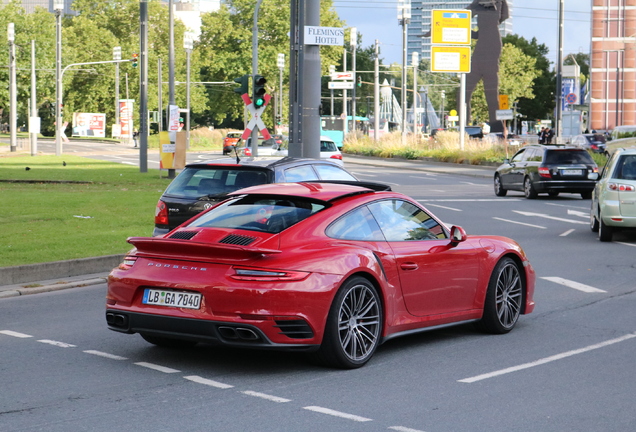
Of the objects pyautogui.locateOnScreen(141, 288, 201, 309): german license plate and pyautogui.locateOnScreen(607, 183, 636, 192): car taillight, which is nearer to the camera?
pyautogui.locateOnScreen(141, 288, 201, 309): german license plate

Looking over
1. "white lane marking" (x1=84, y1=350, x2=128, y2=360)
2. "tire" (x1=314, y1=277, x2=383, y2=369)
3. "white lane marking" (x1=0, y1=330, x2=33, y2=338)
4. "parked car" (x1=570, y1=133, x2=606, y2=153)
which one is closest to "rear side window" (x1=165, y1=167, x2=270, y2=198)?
"white lane marking" (x1=0, y1=330, x2=33, y2=338)

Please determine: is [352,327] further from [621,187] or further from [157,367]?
[621,187]

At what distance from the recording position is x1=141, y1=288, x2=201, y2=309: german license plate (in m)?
7.03

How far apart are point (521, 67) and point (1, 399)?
378 feet

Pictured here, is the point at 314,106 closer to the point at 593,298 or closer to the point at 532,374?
the point at 593,298

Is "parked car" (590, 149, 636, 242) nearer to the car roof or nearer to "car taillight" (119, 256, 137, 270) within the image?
the car roof

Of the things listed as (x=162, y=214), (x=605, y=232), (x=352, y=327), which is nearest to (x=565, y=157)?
(x=605, y=232)

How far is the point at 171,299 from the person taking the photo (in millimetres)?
7137

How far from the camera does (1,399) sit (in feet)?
20.9

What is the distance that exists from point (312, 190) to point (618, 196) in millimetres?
10297

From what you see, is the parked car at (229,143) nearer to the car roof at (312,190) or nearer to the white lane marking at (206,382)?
the car roof at (312,190)

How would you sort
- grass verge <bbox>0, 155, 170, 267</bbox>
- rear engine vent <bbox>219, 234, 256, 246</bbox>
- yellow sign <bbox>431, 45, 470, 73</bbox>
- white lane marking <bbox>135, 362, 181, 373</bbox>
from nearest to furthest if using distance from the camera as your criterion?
rear engine vent <bbox>219, 234, 256, 246</bbox> → white lane marking <bbox>135, 362, 181, 373</bbox> → grass verge <bbox>0, 155, 170, 267</bbox> → yellow sign <bbox>431, 45, 470, 73</bbox>

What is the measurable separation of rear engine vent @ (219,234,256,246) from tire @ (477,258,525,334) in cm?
255

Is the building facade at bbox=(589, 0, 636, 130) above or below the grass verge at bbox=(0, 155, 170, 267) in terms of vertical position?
above
